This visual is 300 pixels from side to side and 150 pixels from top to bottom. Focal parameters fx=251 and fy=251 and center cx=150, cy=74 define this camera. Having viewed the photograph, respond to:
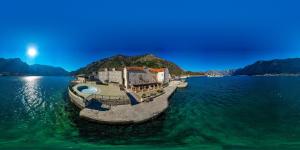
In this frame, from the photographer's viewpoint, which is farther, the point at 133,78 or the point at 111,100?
the point at 133,78

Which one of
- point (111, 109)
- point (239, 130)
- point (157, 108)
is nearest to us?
point (239, 130)

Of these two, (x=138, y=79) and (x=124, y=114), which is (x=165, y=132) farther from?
(x=138, y=79)

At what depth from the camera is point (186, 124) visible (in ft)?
148

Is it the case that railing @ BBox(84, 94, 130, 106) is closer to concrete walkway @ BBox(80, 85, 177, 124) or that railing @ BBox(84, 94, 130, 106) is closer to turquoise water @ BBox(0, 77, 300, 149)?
concrete walkway @ BBox(80, 85, 177, 124)

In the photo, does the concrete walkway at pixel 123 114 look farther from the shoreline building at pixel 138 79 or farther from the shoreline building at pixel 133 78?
the shoreline building at pixel 133 78

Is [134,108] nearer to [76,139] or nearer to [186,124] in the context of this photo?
[186,124]

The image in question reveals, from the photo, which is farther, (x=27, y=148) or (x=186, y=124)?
(x=186, y=124)

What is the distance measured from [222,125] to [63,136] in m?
26.5

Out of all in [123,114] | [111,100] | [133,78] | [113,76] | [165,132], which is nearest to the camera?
[165,132]

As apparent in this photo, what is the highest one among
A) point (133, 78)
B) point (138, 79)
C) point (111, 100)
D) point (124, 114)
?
point (133, 78)

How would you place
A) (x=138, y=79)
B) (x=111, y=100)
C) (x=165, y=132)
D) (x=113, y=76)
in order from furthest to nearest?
1. (x=113, y=76)
2. (x=138, y=79)
3. (x=111, y=100)
4. (x=165, y=132)

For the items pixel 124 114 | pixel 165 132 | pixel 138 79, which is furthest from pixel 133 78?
pixel 165 132

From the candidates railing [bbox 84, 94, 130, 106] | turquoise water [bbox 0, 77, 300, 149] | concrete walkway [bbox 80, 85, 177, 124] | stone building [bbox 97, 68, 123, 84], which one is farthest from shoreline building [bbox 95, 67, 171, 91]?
turquoise water [bbox 0, 77, 300, 149]

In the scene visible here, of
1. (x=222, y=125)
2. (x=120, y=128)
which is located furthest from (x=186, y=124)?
(x=120, y=128)
